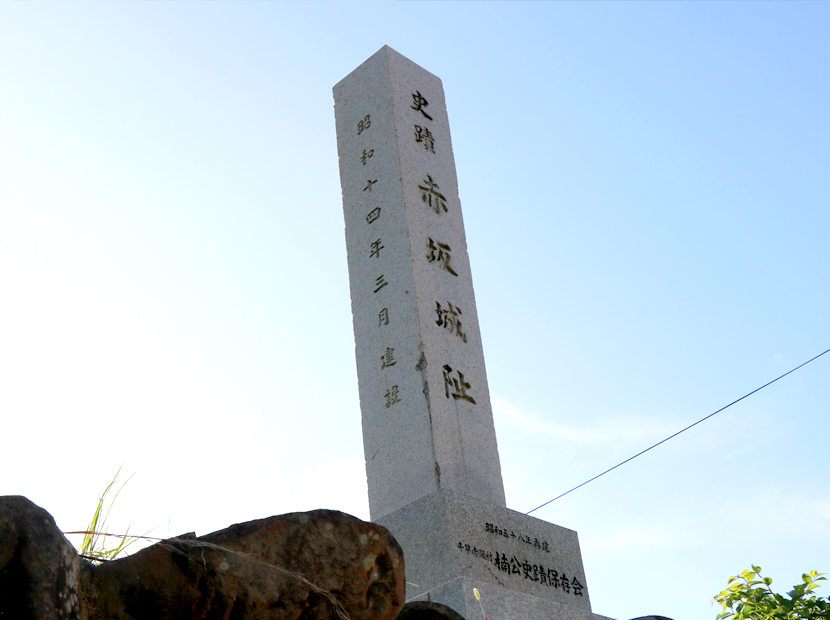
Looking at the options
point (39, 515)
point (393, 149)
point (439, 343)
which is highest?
point (393, 149)

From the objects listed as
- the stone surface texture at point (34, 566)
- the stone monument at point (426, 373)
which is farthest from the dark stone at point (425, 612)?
the stone surface texture at point (34, 566)

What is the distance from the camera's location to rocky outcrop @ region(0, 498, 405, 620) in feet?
4.78

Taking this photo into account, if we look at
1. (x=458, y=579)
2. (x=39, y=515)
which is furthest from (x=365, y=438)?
(x=39, y=515)

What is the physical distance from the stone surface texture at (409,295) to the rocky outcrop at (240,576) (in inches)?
73.2

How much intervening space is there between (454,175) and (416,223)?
2.23 ft

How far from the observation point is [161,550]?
1.75 meters

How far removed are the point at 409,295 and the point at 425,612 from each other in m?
2.04

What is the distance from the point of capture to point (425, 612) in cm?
254

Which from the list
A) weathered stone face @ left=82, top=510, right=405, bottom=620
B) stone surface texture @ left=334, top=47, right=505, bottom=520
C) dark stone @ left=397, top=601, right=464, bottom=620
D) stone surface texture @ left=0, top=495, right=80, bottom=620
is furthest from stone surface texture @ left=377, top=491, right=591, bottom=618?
stone surface texture @ left=0, top=495, right=80, bottom=620

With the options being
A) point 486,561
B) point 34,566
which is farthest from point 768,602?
point 34,566

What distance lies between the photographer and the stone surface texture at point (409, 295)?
13.3ft

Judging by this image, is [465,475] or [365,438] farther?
[365,438]

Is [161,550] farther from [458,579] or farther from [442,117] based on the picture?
[442,117]

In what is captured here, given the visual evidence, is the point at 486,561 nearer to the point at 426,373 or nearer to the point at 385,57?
the point at 426,373
